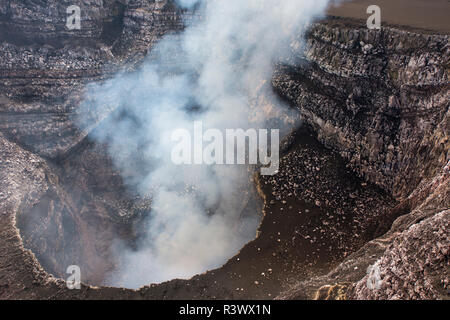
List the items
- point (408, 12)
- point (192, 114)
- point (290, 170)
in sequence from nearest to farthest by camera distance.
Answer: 1. point (408, 12)
2. point (290, 170)
3. point (192, 114)

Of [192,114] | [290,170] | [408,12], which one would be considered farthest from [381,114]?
[192,114]

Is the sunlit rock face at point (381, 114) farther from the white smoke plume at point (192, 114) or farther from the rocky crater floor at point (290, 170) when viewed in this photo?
the white smoke plume at point (192, 114)

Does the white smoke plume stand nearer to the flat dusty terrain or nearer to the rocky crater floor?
the rocky crater floor

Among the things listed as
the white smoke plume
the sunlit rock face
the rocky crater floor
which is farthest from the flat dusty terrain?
the white smoke plume

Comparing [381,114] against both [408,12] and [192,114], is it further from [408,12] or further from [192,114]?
[192,114]

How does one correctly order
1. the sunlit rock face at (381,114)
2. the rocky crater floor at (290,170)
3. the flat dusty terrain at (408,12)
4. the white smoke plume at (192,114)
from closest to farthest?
the sunlit rock face at (381,114) → the rocky crater floor at (290,170) → the flat dusty terrain at (408,12) → the white smoke plume at (192,114)

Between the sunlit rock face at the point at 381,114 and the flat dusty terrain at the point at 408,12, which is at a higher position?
the flat dusty terrain at the point at 408,12

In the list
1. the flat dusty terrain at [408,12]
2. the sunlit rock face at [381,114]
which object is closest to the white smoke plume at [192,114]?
the flat dusty terrain at [408,12]

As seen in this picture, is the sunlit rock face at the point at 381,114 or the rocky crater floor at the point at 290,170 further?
the rocky crater floor at the point at 290,170
